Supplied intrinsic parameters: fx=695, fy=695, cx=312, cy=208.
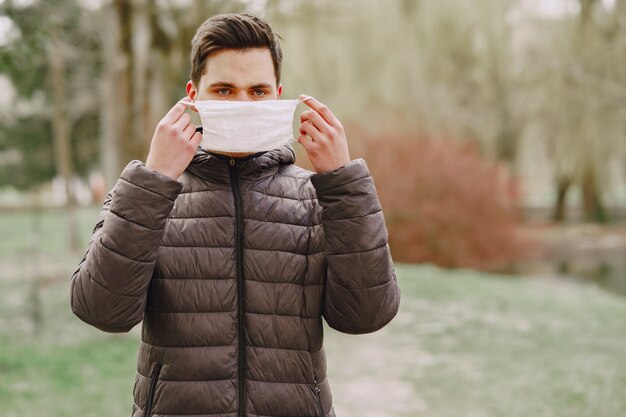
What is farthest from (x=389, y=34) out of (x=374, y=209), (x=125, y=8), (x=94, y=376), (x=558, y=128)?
(x=374, y=209)

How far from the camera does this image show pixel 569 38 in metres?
16.8

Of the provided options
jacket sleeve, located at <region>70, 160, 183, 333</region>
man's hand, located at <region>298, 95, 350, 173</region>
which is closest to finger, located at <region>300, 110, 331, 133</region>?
man's hand, located at <region>298, 95, 350, 173</region>

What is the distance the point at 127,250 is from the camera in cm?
169

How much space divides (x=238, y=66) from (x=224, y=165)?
0.27m

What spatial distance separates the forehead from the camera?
73.6 inches

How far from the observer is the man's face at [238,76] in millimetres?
1873

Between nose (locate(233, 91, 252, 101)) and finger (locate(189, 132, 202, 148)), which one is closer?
finger (locate(189, 132, 202, 148))

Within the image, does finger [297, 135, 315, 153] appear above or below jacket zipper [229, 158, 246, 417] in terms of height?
above

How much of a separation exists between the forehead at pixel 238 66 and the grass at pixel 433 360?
3.92 meters

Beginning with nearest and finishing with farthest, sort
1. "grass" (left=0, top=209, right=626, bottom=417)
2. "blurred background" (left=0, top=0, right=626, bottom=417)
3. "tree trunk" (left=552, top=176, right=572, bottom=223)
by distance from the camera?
"grass" (left=0, top=209, right=626, bottom=417) → "blurred background" (left=0, top=0, right=626, bottom=417) → "tree trunk" (left=552, top=176, right=572, bottom=223)

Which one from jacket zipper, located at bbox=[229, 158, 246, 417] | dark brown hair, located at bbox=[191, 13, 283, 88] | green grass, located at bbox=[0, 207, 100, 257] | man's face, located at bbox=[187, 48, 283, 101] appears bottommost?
green grass, located at bbox=[0, 207, 100, 257]

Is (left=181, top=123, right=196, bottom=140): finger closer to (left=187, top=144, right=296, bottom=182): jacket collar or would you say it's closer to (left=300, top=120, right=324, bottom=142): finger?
(left=187, top=144, right=296, bottom=182): jacket collar

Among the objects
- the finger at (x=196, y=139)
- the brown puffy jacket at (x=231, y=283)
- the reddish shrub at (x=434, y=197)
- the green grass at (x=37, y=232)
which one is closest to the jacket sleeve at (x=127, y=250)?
the brown puffy jacket at (x=231, y=283)

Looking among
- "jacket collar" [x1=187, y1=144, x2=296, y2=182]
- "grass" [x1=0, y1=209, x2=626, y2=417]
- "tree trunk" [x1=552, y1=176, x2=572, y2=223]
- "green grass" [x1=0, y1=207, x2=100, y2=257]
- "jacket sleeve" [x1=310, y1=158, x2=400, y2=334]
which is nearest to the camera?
"jacket sleeve" [x1=310, y1=158, x2=400, y2=334]
